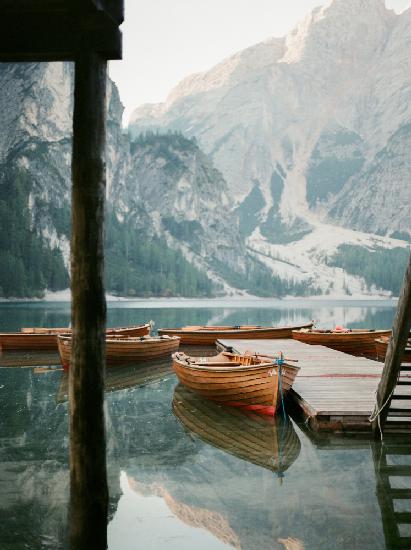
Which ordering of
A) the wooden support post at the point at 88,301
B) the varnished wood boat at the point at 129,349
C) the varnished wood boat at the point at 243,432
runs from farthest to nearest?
the varnished wood boat at the point at 129,349 < the varnished wood boat at the point at 243,432 < the wooden support post at the point at 88,301

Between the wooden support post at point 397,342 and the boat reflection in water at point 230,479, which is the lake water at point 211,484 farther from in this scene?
the wooden support post at point 397,342

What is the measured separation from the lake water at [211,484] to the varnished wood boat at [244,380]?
0.65 meters

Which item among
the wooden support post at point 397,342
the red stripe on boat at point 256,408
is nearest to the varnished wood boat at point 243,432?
the red stripe on boat at point 256,408

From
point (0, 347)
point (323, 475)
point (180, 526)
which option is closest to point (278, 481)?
point (323, 475)

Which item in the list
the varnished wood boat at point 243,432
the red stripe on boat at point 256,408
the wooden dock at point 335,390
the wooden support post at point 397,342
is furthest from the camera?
the red stripe on boat at point 256,408

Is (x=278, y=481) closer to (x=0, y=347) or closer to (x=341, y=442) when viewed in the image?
(x=341, y=442)

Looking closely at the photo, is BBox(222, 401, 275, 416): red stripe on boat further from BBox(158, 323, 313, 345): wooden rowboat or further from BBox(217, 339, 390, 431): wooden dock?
BBox(158, 323, 313, 345): wooden rowboat

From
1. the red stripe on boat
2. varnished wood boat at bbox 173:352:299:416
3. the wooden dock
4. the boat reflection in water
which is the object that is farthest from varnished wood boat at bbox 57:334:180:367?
the boat reflection in water

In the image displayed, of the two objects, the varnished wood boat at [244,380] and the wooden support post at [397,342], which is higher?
the wooden support post at [397,342]

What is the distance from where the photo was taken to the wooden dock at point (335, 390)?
1434 cm

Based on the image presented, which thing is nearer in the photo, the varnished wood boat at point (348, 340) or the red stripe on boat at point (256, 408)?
the red stripe on boat at point (256, 408)

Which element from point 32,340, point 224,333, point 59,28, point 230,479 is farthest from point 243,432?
point 224,333

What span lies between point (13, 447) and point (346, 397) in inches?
335

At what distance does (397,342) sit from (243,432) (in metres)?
6.63
